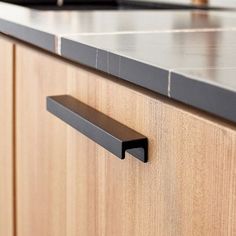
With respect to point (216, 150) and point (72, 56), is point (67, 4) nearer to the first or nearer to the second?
point (72, 56)

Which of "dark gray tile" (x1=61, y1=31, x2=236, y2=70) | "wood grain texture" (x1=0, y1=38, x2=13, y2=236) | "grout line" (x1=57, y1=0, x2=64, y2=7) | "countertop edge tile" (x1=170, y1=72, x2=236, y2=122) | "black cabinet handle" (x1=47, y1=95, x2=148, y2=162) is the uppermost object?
"grout line" (x1=57, y1=0, x2=64, y2=7)

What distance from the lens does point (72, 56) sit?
0.66 metres

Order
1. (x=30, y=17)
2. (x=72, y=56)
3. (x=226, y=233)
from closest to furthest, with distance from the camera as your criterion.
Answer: (x=226, y=233) → (x=72, y=56) → (x=30, y=17)

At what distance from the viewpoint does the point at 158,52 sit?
0.57 m

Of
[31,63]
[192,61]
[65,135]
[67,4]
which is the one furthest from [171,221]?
[67,4]

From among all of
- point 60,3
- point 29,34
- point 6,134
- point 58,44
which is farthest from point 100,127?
point 60,3

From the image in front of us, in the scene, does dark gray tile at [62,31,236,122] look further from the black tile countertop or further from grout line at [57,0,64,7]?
grout line at [57,0,64,7]

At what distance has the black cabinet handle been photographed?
1.79ft

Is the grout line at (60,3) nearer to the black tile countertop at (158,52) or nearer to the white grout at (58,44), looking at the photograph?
the black tile countertop at (158,52)

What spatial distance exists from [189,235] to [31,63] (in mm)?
450

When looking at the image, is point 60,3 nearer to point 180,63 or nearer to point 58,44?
point 58,44

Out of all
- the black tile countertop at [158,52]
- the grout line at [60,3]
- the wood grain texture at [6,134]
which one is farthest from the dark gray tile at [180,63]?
the grout line at [60,3]

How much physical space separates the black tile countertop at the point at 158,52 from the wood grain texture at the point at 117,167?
0.9 inches

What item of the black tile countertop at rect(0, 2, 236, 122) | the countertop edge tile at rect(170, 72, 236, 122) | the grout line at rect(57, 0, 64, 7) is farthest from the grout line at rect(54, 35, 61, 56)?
the grout line at rect(57, 0, 64, 7)
